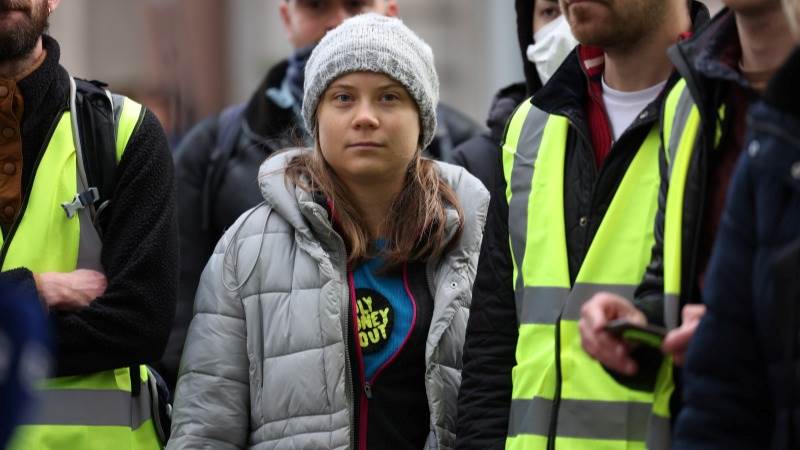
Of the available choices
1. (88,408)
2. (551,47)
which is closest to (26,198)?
(88,408)

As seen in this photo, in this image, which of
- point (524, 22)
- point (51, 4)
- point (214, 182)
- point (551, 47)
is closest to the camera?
point (51, 4)

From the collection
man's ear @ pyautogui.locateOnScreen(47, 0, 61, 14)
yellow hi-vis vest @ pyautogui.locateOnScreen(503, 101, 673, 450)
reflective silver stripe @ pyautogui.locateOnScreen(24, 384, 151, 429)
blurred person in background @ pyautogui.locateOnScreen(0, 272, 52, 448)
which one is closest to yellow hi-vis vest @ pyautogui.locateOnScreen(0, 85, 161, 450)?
reflective silver stripe @ pyautogui.locateOnScreen(24, 384, 151, 429)

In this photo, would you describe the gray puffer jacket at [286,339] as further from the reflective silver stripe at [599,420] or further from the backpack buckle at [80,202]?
the reflective silver stripe at [599,420]

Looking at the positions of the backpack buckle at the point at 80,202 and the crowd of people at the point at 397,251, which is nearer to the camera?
the crowd of people at the point at 397,251

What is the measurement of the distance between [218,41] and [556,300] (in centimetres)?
2270

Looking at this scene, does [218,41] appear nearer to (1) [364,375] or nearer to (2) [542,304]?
(1) [364,375]

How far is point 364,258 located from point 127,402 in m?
0.77

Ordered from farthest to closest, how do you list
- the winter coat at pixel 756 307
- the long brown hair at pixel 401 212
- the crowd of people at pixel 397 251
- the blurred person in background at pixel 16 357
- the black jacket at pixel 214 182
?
the black jacket at pixel 214 182
the long brown hair at pixel 401 212
the crowd of people at pixel 397 251
the winter coat at pixel 756 307
the blurred person in background at pixel 16 357

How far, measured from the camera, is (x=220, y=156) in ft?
25.1

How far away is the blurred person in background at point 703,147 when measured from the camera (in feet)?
14.8

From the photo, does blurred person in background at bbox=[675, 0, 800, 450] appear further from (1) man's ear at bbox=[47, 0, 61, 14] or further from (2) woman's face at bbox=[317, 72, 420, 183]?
(1) man's ear at bbox=[47, 0, 61, 14]

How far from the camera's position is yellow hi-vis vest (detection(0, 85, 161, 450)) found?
5652 millimetres

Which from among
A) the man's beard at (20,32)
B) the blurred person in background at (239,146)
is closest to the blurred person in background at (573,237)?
the man's beard at (20,32)

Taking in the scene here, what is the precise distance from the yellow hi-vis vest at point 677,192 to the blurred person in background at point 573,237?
173mm
